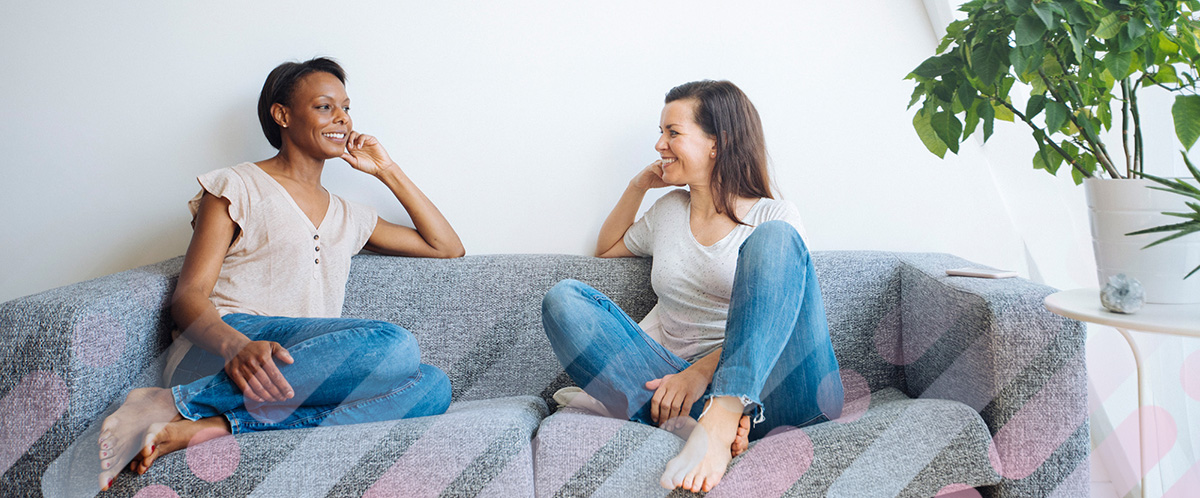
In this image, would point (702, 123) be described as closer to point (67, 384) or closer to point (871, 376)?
point (871, 376)

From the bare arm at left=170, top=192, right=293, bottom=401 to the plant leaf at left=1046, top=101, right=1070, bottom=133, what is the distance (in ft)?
4.31

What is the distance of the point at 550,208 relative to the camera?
1904mm

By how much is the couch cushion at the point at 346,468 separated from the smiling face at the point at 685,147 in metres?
0.74

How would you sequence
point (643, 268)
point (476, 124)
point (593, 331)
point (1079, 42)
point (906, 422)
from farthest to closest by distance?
point (476, 124) < point (643, 268) < point (593, 331) < point (906, 422) < point (1079, 42)

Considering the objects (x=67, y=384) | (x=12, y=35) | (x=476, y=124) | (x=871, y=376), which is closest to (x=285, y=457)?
(x=67, y=384)

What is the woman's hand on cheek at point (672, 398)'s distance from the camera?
1236 mm

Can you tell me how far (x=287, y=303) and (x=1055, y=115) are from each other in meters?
1.49

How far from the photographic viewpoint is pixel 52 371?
114cm

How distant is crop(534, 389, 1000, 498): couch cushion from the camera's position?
41.8 inches

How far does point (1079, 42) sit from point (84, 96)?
2.26 m

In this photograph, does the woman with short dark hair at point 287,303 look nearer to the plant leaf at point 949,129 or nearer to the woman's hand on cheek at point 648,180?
the woman's hand on cheek at point 648,180
